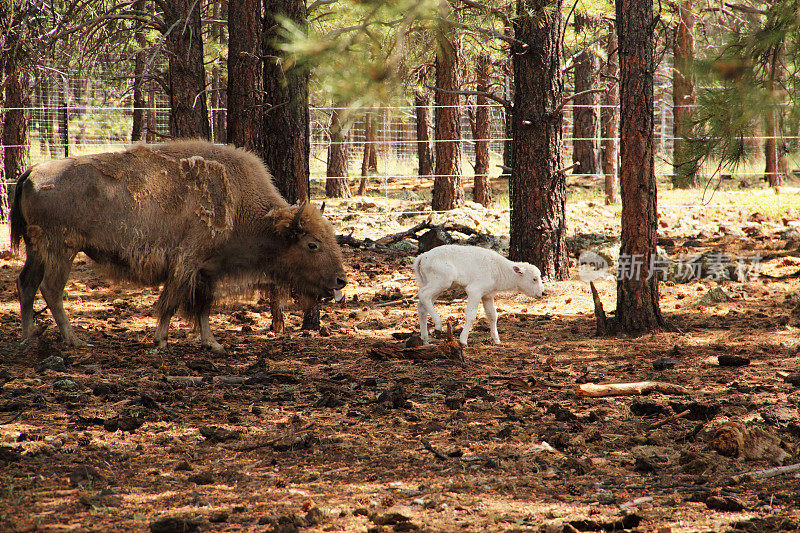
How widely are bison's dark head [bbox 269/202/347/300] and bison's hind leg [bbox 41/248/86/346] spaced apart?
86.3 inches

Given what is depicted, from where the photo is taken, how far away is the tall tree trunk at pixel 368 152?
709cm

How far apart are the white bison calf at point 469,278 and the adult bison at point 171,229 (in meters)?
0.96

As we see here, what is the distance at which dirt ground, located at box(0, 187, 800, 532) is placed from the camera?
3.82 metres

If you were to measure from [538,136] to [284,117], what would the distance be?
3855 millimetres

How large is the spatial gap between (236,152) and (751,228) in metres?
11.4

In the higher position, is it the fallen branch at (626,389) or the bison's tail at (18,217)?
the bison's tail at (18,217)

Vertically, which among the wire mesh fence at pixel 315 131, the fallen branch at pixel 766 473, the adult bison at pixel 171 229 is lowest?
the fallen branch at pixel 766 473

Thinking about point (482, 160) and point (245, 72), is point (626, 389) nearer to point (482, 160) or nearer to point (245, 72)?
point (245, 72)

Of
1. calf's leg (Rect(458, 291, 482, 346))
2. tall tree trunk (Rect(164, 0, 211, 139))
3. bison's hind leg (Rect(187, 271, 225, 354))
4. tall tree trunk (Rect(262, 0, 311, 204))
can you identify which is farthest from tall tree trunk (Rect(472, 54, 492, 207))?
bison's hind leg (Rect(187, 271, 225, 354))

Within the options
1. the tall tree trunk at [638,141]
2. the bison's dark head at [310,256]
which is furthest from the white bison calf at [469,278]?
the tall tree trunk at [638,141]

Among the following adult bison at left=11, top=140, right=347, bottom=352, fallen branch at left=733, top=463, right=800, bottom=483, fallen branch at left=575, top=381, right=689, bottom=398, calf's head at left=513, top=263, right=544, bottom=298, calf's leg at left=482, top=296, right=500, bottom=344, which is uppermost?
adult bison at left=11, top=140, right=347, bottom=352

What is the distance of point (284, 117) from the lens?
29.5ft

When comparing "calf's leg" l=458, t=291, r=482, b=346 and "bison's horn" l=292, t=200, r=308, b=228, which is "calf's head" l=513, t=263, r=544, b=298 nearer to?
"calf's leg" l=458, t=291, r=482, b=346

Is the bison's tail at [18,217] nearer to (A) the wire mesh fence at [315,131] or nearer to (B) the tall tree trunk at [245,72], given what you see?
(B) the tall tree trunk at [245,72]
